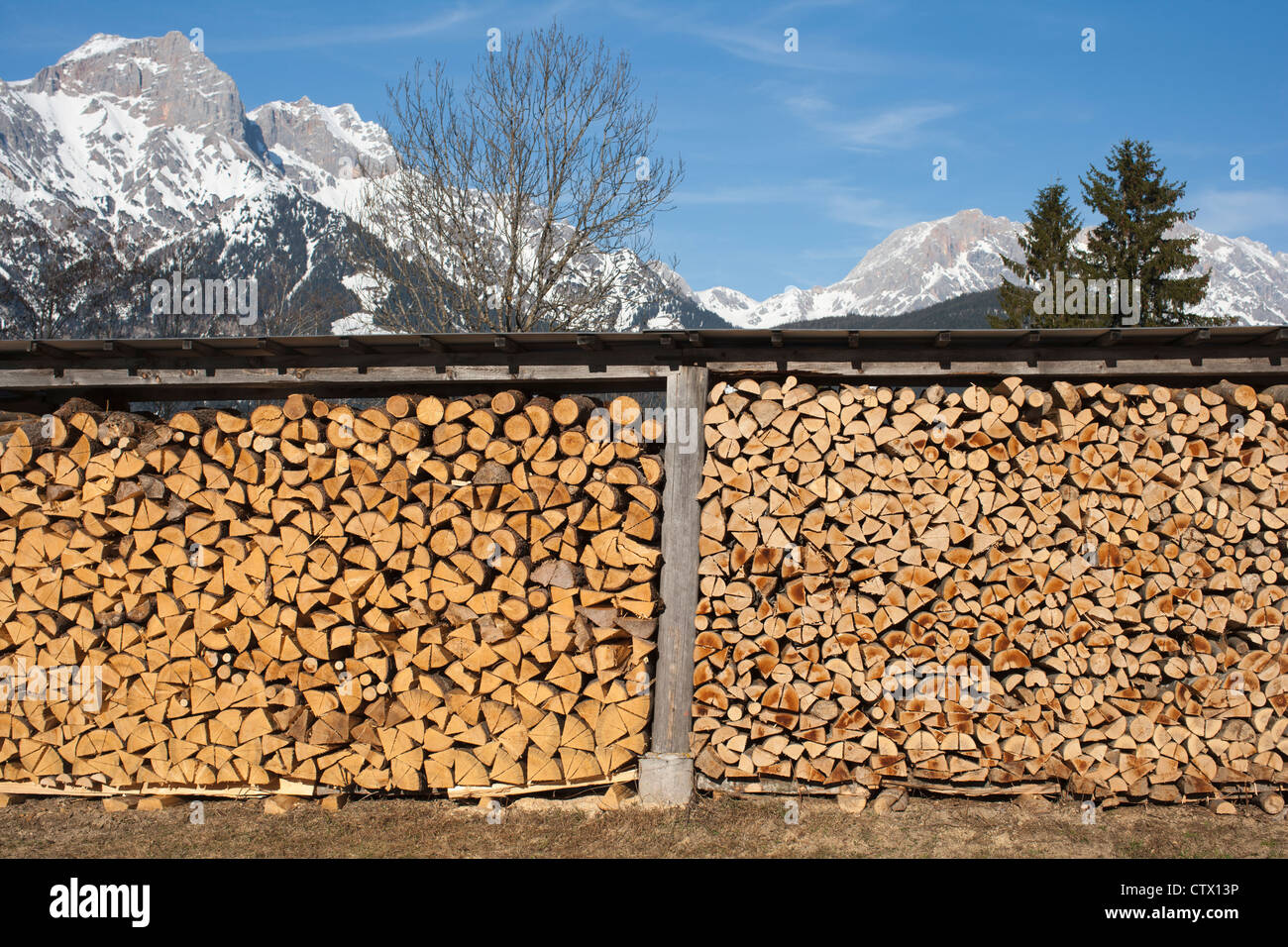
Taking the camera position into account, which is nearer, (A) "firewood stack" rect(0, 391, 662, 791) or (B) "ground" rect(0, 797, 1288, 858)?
(B) "ground" rect(0, 797, 1288, 858)

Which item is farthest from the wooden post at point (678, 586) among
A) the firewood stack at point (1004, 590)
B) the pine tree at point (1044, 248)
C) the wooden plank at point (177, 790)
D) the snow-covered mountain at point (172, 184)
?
the snow-covered mountain at point (172, 184)

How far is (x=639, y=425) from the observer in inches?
188

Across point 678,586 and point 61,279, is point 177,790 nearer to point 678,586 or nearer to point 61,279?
point 678,586

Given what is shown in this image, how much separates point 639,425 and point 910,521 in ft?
5.36

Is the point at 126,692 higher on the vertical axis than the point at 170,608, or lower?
lower

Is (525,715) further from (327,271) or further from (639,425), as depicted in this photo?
(327,271)

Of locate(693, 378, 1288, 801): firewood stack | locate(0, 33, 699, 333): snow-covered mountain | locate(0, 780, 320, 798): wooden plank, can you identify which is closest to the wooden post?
locate(693, 378, 1288, 801): firewood stack

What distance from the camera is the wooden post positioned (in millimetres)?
4777

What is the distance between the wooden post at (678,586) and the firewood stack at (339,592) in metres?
0.12

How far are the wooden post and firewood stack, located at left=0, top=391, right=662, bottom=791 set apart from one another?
122mm

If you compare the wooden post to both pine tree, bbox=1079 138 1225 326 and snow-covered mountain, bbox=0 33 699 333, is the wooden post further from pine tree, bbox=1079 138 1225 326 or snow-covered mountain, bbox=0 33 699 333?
snow-covered mountain, bbox=0 33 699 333

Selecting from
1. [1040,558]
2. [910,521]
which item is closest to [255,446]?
[910,521]

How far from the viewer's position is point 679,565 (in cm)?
479
